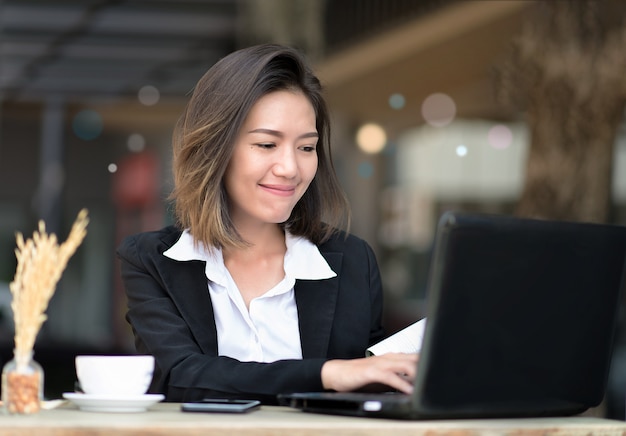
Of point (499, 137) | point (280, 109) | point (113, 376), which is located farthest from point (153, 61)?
point (113, 376)

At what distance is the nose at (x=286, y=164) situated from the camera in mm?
2016

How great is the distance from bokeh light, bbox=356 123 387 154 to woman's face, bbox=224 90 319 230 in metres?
4.65

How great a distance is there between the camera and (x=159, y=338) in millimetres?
1962

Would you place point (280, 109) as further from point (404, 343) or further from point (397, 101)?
point (397, 101)

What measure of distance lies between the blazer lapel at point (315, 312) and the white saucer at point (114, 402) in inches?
22.8

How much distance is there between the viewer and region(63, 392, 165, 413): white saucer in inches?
61.1

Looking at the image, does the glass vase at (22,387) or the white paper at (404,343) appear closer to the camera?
the glass vase at (22,387)

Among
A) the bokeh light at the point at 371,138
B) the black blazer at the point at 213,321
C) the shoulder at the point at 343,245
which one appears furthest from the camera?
the bokeh light at the point at 371,138

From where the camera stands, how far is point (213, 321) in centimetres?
205

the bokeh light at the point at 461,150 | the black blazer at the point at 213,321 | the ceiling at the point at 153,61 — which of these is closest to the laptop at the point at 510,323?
the black blazer at the point at 213,321

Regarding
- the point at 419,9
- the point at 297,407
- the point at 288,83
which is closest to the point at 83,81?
the point at 419,9

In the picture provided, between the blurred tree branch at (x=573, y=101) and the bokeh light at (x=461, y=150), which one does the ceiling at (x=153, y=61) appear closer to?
the bokeh light at (x=461, y=150)

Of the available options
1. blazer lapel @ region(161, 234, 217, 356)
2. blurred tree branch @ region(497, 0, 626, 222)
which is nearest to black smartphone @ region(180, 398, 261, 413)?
blazer lapel @ region(161, 234, 217, 356)

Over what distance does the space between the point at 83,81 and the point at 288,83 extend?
5183mm
